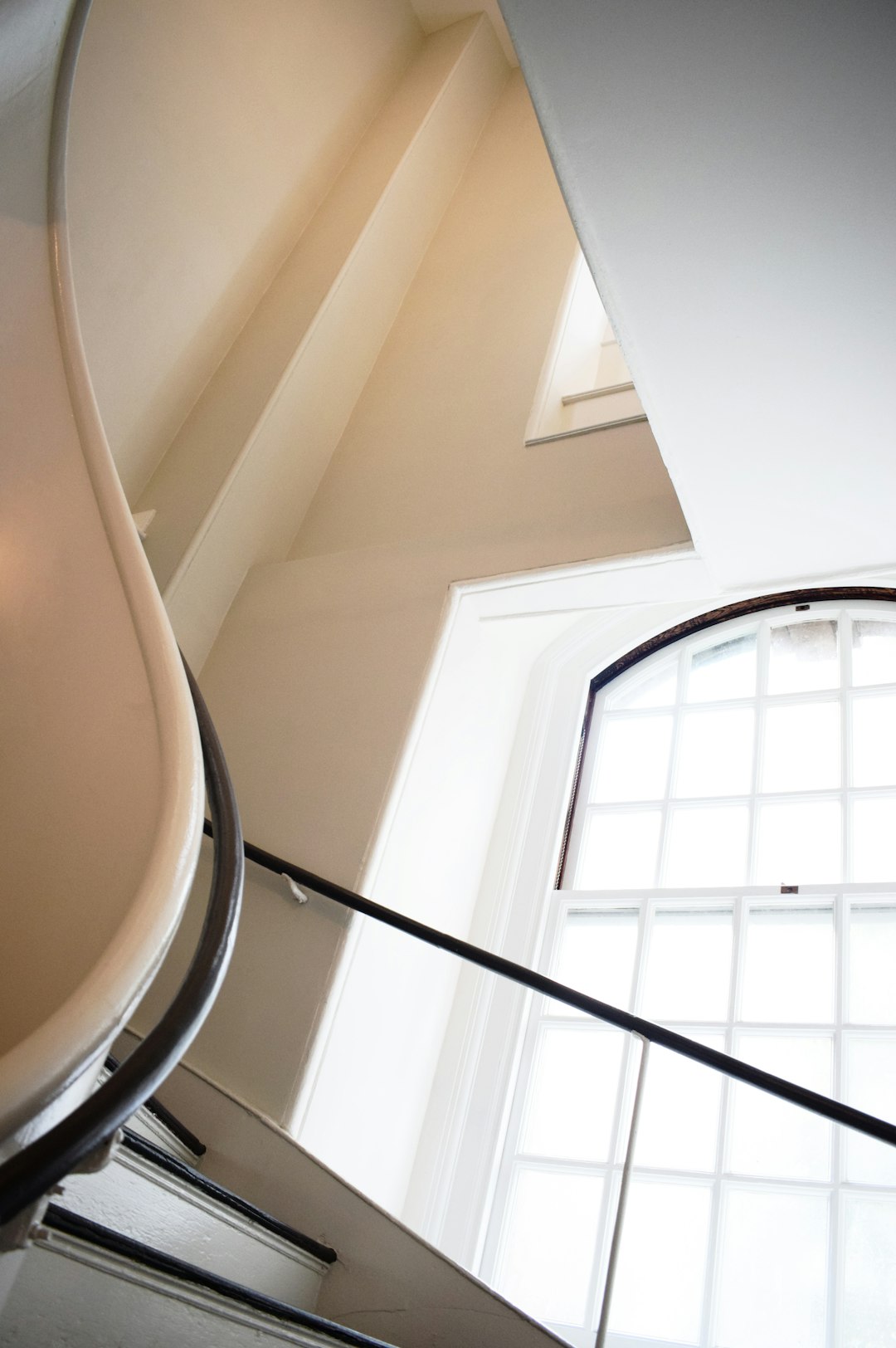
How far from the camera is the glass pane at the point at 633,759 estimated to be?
3396 mm

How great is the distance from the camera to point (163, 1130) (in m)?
2.18

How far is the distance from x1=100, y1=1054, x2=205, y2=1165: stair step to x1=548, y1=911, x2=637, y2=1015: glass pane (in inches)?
44.7

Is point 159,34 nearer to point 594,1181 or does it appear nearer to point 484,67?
point 484,67

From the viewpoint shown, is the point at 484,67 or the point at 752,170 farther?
the point at 484,67

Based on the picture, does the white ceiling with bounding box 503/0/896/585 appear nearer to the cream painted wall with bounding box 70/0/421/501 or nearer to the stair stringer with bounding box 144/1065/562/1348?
the stair stringer with bounding box 144/1065/562/1348

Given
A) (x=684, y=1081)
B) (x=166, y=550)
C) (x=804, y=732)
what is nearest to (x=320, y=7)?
(x=166, y=550)

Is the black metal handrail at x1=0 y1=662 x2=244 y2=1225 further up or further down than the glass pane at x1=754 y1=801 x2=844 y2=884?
further down

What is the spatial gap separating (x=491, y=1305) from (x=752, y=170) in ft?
7.38

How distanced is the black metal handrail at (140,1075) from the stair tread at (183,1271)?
0.34 m

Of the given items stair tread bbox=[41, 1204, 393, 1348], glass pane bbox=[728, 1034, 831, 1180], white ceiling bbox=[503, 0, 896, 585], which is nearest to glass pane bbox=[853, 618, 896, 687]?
white ceiling bbox=[503, 0, 896, 585]

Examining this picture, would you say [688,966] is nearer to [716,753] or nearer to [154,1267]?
[716,753]

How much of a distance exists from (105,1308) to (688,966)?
199cm

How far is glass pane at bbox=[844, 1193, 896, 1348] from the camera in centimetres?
215

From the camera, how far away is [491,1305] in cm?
199
